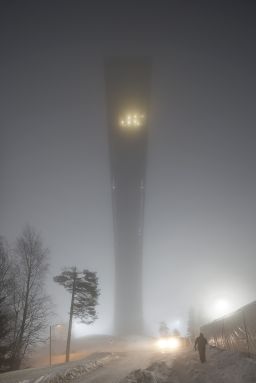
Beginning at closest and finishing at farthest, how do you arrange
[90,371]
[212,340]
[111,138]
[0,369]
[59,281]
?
[90,371] < [0,369] < [212,340] < [59,281] < [111,138]

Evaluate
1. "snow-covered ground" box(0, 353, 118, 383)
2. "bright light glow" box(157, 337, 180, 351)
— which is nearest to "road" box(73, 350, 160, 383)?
"snow-covered ground" box(0, 353, 118, 383)

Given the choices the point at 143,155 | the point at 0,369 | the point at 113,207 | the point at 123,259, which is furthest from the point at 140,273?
the point at 0,369

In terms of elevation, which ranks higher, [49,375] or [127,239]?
[127,239]

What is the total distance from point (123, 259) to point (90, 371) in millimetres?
147172

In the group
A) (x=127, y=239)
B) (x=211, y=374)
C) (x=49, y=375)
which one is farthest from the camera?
(x=127, y=239)

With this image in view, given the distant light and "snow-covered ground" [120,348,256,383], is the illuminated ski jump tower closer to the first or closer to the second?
the distant light

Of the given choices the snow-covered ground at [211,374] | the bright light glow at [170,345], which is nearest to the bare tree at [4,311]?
the snow-covered ground at [211,374]

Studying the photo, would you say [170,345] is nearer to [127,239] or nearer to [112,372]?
[112,372]

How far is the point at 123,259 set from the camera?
162625 mm

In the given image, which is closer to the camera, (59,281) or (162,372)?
(162,372)

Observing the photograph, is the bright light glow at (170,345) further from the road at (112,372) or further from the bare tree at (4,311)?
the bare tree at (4,311)

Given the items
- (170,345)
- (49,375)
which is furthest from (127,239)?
(49,375)

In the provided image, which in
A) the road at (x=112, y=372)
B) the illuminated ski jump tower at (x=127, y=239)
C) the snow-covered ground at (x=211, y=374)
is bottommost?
the road at (x=112, y=372)

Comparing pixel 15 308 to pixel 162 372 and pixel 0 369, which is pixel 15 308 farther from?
pixel 162 372
